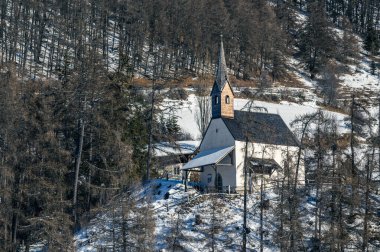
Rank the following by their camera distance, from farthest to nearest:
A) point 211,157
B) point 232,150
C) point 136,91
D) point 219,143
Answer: point 136,91
point 219,143
point 211,157
point 232,150

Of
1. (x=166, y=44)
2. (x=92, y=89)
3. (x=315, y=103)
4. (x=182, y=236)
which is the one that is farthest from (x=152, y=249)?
(x=166, y=44)

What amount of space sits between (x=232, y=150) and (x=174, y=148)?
987 centimetres

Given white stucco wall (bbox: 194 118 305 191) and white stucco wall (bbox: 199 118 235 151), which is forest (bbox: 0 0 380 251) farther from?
white stucco wall (bbox: 199 118 235 151)

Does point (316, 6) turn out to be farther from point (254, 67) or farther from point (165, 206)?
point (165, 206)

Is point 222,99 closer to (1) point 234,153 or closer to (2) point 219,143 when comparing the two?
(2) point 219,143

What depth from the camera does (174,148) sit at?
63.0 meters

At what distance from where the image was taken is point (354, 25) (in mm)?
148625

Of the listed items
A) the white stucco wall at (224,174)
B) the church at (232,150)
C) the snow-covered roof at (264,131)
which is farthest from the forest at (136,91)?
the white stucco wall at (224,174)

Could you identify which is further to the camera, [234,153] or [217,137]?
[217,137]

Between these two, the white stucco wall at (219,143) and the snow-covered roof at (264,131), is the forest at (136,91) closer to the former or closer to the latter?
the snow-covered roof at (264,131)

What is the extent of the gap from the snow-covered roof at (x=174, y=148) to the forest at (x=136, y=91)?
0.94 meters

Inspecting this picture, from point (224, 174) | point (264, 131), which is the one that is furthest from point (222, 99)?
point (264, 131)

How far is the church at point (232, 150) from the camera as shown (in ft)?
174

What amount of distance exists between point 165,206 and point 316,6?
103336 millimetres
